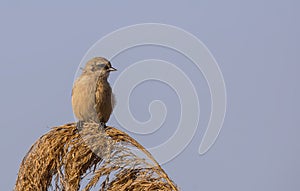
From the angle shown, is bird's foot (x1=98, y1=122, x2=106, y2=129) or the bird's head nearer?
bird's foot (x1=98, y1=122, x2=106, y2=129)

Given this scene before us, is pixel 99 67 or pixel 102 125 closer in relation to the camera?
pixel 102 125

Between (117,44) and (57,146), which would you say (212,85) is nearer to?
(117,44)

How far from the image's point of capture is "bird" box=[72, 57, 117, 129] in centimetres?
852

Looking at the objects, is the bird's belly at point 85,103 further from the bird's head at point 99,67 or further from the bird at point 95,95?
the bird's head at point 99,67

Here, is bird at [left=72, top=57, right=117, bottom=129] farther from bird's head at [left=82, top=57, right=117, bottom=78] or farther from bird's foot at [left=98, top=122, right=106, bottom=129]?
bird's foot at [left=98, top=122, right=106, bottom=129]

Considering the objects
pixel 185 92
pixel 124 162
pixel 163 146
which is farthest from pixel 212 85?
pixel 124 162

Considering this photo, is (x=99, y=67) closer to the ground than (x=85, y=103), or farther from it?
farther from it

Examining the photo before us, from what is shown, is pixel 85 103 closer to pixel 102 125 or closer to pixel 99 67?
pixel 99 67

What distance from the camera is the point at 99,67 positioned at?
8.57 meters

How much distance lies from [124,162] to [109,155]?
22cm

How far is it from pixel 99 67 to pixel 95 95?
1.24 ft

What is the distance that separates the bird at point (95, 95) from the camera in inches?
335

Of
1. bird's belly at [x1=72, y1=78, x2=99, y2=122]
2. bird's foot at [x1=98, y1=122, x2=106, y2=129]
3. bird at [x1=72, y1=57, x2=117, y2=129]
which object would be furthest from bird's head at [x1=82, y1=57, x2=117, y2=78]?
bird's foot at [x1=98, y1=122, x2=106, y2=129]

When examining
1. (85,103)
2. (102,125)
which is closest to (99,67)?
(85,103)
